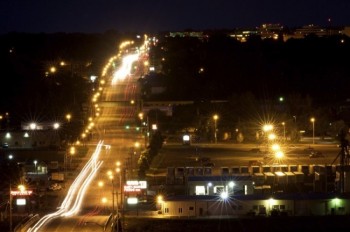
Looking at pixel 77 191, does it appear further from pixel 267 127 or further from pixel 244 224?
pixel 267 127

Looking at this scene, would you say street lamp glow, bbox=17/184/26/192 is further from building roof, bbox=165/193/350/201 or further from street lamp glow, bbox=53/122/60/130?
street lamp glow, bbox=53/122/60/130

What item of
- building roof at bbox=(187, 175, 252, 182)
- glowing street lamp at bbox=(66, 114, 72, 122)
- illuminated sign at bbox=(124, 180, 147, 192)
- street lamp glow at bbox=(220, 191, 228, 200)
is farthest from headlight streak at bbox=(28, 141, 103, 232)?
glowing street lamp at bbox=(66, 114, 72, 122)

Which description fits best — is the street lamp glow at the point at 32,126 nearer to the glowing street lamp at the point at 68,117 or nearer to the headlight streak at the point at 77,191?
the glowing street lamp at the point at 68,117

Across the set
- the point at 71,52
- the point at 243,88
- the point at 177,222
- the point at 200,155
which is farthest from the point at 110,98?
the point at 177,222

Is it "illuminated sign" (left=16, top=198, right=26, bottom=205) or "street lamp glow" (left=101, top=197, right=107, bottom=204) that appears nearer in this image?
"illuminated sign" (left=16, top=198, right=26, bottom=205)

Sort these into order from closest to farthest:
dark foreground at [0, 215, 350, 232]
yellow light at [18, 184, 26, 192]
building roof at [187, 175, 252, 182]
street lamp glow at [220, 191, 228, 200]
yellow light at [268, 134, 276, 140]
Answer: dark foreground at [0, 215, 350, 232], street lamp glow at [220, 191, 228, 200], yellow light at [18, 184, 26, 192], building roof at [187, 175, 252, 182], yellow light at [268, 134, 276, 140]

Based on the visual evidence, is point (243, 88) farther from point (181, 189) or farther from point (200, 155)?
point (181, 189)
